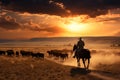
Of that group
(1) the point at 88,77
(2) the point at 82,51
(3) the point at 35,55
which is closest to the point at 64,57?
(3) the point at 35,55

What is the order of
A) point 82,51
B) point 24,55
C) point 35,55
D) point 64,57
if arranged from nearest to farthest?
1. point 82,51
2. point 64,57
3. point 35,55
4. point 24,55

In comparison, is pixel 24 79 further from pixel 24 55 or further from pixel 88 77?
pixel 24 55

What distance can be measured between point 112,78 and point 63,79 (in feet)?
11.3

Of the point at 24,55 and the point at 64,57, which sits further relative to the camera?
the point at 24,55

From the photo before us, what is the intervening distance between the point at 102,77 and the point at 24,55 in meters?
31.9

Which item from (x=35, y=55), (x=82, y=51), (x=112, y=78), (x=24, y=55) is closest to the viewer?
(x=112, y=78)

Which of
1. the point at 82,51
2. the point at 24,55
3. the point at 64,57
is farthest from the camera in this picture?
the point at 24,55

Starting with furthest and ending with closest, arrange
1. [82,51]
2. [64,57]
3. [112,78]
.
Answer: [64,57], [82,51], [112,78]

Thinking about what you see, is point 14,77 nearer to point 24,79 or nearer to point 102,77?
point 24,79

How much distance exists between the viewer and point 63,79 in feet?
72.0

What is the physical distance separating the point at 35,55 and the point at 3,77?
87.8ft

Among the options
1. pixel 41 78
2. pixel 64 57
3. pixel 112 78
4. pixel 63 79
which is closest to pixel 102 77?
pixel 112 78

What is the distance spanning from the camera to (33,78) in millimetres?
22531

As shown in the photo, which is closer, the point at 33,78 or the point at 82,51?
the point at 33,78
